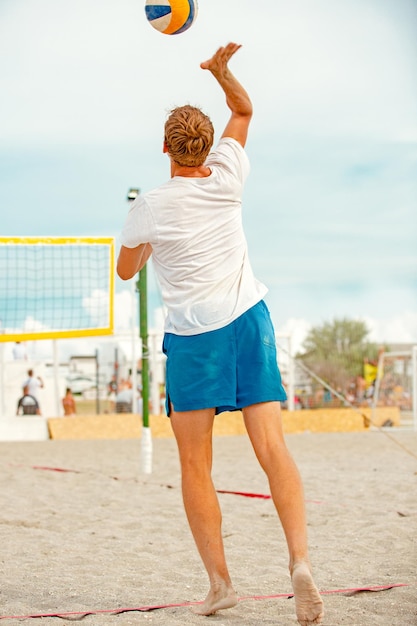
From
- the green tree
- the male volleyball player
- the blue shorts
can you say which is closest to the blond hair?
the male volleyball player

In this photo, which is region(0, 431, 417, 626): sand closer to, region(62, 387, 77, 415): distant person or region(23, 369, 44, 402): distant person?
region(23, 369, 44, 402): distant person

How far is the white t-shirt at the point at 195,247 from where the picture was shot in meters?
2.48

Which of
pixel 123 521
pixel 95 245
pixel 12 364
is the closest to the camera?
pixel 123 521

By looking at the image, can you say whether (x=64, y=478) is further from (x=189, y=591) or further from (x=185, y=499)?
(x=185, y=499)

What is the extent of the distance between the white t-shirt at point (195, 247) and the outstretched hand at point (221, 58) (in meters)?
0.32

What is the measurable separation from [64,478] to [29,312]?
4650 millimetres

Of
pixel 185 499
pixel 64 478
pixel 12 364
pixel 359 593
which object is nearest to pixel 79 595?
pixel 185 499

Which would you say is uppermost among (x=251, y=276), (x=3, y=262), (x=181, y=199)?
(x=3, y=262)

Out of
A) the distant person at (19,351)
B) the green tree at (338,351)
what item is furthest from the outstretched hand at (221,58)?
the green tree at (338,351)

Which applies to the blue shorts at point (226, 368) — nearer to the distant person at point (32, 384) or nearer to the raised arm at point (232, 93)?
the raised arm at point (232, 93)

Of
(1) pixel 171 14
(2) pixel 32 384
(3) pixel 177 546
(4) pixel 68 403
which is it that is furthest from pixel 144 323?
(4) pixel 68 403

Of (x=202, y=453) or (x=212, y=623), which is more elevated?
(x=202, y=453)

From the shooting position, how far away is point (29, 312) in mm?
11102

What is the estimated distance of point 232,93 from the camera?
2605 mm
